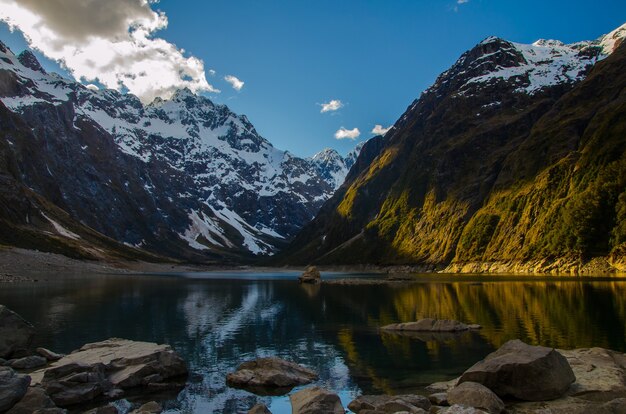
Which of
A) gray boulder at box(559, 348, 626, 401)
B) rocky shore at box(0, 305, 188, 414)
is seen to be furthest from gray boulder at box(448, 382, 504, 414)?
rocky shore at box(0, 305, 188, 414)

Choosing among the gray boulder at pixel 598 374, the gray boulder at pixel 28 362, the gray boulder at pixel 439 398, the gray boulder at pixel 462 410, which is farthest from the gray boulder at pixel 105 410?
the gray boulder at pixel 598 374

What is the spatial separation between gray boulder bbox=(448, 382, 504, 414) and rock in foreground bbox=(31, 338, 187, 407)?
18780 mm

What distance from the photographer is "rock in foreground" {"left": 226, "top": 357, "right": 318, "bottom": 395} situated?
32688mm

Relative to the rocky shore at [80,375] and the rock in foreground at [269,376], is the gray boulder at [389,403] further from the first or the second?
the rocky shore at [80,375]

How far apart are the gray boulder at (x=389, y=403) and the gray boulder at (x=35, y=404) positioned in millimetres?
15392

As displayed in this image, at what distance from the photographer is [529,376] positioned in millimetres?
26188

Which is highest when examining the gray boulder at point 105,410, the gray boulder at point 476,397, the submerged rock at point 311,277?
the gray boulder at point 476,397

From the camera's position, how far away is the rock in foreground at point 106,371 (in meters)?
28.7

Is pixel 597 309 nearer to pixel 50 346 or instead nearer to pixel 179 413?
pixel 179 413

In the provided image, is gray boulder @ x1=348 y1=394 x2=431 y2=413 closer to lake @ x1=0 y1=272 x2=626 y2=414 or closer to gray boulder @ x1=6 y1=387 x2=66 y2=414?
lake @ x1=0 y1=272 x2=626 y2=414

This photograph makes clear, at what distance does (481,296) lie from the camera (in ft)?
289

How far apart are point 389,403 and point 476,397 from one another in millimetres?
4384

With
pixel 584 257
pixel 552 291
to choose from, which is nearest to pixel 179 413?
pixel 552 291

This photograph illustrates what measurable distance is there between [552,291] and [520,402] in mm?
71123
